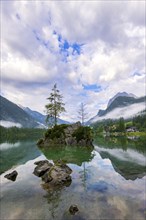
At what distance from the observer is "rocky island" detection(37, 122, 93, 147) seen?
92144 mm

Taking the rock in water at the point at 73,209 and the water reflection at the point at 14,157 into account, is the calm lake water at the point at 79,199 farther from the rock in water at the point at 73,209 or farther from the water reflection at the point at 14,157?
the water reflection at the point at 14,157

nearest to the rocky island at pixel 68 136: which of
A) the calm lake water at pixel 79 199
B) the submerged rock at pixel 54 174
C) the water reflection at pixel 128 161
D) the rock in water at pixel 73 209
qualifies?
the water reflection at pixel 128 161

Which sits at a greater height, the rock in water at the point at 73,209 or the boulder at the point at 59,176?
the boulder at the point at 59,176

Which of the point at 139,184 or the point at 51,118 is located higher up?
the point at 51,118

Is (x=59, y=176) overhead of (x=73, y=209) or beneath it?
overhead

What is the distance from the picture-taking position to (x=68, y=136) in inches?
3730

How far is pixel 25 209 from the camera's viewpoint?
20.1m

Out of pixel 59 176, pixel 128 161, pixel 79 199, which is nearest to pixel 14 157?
pixel 128 161

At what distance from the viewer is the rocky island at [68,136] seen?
92144mm

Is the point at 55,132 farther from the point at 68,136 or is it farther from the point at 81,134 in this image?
the point at 81,134

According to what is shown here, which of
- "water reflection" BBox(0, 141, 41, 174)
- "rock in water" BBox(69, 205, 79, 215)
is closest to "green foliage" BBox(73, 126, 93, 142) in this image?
"water reflection" BBox(0, 141, 41, 174)

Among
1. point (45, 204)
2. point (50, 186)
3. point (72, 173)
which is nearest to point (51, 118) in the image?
point (72, 173)

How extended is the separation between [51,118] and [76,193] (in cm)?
8063

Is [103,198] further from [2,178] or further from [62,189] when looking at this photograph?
[2,178]
